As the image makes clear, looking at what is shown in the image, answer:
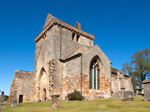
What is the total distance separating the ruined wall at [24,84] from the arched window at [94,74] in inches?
418

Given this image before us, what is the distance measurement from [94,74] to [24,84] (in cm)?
1199

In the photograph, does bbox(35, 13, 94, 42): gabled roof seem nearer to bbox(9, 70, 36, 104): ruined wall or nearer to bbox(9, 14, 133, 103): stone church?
bbox(9, 14, 133, 103): stone church

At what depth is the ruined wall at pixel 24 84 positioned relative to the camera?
22.3 metres

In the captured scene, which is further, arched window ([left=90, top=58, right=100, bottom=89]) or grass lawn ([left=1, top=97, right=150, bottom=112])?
arched window ([left=90, top=58, right=100, bottom=89])

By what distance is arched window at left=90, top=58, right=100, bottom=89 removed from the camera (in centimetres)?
2098

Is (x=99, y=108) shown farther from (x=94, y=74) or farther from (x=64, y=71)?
(x=64, y=71)

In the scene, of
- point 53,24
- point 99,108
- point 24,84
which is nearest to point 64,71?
point 24,84

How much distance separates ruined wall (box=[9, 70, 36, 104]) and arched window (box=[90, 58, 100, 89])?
1061 centimetres

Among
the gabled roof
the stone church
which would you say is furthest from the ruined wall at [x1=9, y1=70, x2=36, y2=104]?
the gabled roof

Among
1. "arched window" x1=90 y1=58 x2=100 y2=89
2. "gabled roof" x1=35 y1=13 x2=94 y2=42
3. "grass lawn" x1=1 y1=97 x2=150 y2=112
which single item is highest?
"gabled roof" x1=35 y1=13 x2=94 y2=42

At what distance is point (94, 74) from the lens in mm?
21734

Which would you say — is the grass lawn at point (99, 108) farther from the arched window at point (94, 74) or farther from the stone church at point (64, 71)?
the arched window at point (94, 74)

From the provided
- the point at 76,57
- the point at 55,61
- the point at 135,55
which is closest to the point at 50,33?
the point at 55,61

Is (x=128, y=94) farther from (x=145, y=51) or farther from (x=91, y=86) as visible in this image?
(x=145, y=51)
